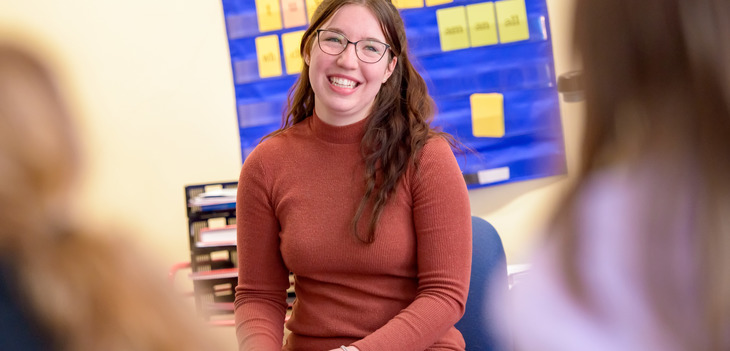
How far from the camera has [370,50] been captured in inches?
56.7

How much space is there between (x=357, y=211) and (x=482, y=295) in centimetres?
35

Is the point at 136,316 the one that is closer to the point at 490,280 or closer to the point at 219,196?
the point at 490,280

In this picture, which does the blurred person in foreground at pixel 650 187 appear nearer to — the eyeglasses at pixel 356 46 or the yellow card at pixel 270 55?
the eyeglasses at pixel 356 46

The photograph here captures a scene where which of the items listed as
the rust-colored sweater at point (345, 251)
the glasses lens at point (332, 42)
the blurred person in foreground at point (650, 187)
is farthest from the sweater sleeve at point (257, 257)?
the blurred person in foreground at point (650, 187)

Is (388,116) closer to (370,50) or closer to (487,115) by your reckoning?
(370,50)

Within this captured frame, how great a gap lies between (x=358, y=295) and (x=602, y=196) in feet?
3.04

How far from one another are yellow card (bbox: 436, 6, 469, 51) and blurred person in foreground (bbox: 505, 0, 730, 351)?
2126 millimetres

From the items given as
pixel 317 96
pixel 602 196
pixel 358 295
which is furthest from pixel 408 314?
pixel 602 196

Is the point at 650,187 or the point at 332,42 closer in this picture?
the point at 650,187

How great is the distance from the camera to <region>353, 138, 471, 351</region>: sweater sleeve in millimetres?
1297

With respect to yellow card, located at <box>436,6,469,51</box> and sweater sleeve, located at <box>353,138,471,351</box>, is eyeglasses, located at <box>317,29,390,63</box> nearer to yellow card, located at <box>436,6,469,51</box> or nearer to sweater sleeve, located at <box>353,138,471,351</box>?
sweater sleeve, located at <box>353,138,471,351</box>

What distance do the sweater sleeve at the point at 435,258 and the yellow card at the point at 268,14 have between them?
1455 mm

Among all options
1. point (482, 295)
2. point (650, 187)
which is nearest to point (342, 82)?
point (482, 295)

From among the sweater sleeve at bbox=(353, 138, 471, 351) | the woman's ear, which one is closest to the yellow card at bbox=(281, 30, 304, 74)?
the woman's ear
